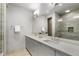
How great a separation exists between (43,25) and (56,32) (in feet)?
1.74

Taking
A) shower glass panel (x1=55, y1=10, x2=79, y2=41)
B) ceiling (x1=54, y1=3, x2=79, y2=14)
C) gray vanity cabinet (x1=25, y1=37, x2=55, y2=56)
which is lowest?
gray vanity cabinet (x1=25, y1=37, x2=55, y2=56)

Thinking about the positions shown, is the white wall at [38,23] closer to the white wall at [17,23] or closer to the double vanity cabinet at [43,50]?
the white wall at [17,23]

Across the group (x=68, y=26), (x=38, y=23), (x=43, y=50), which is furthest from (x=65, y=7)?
(x=43, y=50)

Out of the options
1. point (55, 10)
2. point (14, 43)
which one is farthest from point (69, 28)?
point (14, 43)

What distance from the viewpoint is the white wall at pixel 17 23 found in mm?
2516

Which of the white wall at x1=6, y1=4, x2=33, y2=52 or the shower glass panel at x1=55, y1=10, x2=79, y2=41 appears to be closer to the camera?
the shower glass panel at x1=55, y1=10, x2=79, y2=41

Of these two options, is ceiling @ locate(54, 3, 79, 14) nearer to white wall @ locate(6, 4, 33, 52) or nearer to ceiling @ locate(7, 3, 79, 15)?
ceiling @ locate(7, 3, 79, 15)

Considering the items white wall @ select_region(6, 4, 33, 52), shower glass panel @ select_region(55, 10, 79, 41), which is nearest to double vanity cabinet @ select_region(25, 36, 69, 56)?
white wall @ select_region(6, 4, 33, 52)

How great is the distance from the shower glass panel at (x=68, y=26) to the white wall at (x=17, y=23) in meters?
0.96

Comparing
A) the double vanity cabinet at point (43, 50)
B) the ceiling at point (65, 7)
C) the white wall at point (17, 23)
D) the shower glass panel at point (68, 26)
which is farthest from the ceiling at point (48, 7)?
the double vanity cabinet at point (43, 50)

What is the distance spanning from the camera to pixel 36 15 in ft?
8.55

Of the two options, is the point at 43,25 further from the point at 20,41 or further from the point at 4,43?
the point at 4,43

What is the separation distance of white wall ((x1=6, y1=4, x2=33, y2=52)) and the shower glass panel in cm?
96

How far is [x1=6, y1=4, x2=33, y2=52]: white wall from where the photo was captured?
2.52 metres
